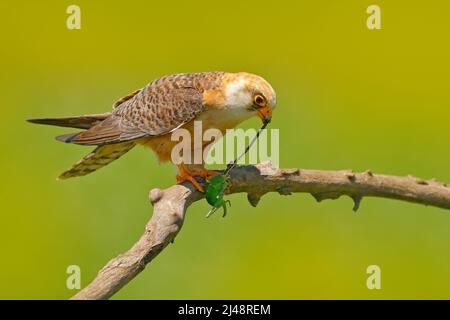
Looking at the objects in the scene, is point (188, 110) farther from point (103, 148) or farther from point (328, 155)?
point (328, 155)

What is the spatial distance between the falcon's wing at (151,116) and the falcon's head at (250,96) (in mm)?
245

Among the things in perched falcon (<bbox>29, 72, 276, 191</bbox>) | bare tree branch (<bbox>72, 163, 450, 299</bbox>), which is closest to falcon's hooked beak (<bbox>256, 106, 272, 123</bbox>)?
perched falcon (<bbox>29, 72, 276, 191</bbox>)

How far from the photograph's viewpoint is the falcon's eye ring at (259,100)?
19.3 feet

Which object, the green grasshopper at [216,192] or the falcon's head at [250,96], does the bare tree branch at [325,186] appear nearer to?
the green grasshopper at [216,192]

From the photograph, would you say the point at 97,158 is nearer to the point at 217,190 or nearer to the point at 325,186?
the point at 217,190

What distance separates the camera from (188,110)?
20.0ft

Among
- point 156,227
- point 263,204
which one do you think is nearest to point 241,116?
point 156,227

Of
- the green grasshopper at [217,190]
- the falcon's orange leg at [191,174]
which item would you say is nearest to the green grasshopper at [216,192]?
the green grasshopper at [217,190]

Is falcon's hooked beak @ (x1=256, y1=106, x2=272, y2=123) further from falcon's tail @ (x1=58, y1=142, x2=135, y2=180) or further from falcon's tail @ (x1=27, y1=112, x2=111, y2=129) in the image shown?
falcon's tail @ (x1=27, y1=112, x2=111, y2=129)

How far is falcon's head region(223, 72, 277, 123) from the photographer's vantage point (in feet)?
19.2

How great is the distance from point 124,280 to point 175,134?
1.91 metres

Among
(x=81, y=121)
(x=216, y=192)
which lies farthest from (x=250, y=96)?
(x=81, y=121)

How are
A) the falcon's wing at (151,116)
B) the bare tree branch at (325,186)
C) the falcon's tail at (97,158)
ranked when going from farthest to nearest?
the falcon's tail at (97,158) < the falcon's wing at (151,116) < the bare tree branch at (325,186)

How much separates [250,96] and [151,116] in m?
0.74
